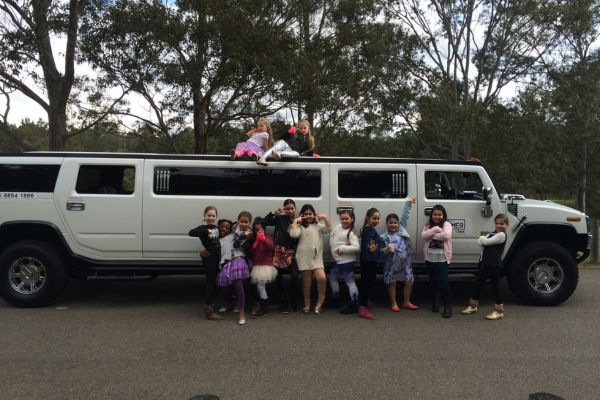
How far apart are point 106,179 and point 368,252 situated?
353cm

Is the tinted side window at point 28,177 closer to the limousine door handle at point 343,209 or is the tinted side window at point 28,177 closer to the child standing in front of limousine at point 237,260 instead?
the child standing in front of limousine at point 237,260

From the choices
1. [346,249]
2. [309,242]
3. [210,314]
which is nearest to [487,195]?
[346,249]

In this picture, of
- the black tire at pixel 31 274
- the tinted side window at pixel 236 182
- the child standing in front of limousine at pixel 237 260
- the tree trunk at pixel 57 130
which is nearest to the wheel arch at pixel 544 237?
the tinted side window at pixel 236 182

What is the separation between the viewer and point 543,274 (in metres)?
6.73

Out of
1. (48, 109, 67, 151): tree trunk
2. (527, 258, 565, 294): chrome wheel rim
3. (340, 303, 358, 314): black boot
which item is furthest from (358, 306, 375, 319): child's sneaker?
(48, 109, 67, 151): tree trunk

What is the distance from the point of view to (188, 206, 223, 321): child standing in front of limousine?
19.7 feet

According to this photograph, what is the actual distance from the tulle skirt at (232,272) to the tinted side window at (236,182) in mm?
924

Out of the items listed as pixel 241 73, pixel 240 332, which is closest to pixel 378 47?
pixel 241 73

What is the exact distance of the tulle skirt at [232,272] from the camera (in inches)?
240

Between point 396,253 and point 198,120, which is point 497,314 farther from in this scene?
point 198,120

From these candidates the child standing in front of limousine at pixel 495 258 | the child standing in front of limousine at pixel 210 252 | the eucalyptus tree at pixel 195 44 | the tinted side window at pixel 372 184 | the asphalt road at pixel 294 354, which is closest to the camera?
the asphalt road at pixel 294 354

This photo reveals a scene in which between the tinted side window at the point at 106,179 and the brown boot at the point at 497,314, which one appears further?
the tinted side window at the point at 106,179

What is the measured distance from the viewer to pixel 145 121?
16.0 m

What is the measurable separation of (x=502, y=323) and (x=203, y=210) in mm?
3900
